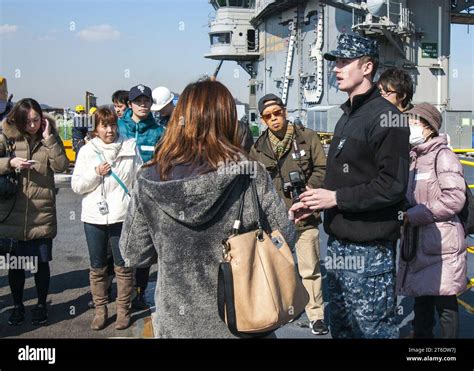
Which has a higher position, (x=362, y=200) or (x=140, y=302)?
(x=362, y=200)

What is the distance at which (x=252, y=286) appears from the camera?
6.98 feet

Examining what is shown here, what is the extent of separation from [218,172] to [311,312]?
273 centimetres

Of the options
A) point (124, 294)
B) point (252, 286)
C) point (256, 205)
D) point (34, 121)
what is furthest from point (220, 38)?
point (252, 286)

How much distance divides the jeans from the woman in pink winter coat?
2.48 metres

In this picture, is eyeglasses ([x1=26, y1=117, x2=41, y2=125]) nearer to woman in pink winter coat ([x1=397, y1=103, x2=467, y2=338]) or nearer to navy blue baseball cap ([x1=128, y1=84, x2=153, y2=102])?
navy blue baseball cap ([x1=128, y1=84, x2=153, y2=102])

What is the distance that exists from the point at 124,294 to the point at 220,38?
38.1m

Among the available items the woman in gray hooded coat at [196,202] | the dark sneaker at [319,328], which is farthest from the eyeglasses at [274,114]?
the woman in gray hooded coat at [196,202]

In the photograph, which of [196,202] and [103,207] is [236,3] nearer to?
[103,207]

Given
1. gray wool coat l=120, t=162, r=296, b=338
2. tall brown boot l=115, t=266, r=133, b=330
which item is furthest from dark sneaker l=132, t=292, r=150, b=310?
gray wool coat l=120, t=162, r=296, b=338

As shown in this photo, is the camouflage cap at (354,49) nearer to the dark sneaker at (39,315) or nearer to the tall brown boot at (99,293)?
the tall brown boot at (99,293)

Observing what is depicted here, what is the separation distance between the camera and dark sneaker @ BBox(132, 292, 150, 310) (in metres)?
5.12

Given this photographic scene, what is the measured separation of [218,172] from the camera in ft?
7.10

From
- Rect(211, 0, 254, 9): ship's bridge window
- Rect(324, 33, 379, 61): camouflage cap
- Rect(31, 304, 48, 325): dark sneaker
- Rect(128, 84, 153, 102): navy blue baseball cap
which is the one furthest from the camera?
Rect(211, 0, 254, 9): ship's bridge window
